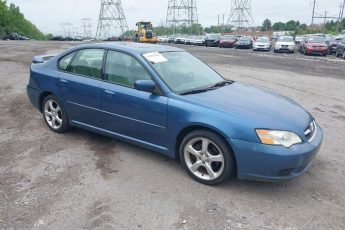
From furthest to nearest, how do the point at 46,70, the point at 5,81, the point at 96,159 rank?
the point at 5,81, the point at 46,70, the point at 96,159

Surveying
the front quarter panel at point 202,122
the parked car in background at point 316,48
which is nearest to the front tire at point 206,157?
the front quarter panel at point 202,122

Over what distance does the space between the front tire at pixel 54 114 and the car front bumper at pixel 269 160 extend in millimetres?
2986

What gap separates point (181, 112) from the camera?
13.9ft

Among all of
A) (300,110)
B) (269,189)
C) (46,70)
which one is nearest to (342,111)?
(300,110)

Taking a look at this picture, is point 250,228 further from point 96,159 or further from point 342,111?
point 342,111

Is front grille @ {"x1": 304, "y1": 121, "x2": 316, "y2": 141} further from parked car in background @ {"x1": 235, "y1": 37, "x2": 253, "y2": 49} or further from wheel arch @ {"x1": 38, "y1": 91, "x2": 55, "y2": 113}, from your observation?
parked car in background @ {"x1": 235, "y1": 37, "x2": 253, "y2": 49}

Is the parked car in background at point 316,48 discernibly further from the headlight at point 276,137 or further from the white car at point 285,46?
the headlight at point 276,137

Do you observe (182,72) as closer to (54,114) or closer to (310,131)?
(310,131)


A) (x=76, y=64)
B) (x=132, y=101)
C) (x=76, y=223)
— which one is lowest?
(x=76, y=223)

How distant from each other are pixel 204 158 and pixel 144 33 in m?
42.6

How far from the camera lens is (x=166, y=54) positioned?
518 centimetres

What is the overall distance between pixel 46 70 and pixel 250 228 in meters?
4.13

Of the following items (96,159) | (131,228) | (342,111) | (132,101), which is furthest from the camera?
(342,111)

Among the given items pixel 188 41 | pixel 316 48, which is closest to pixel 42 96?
pixel 316 48
